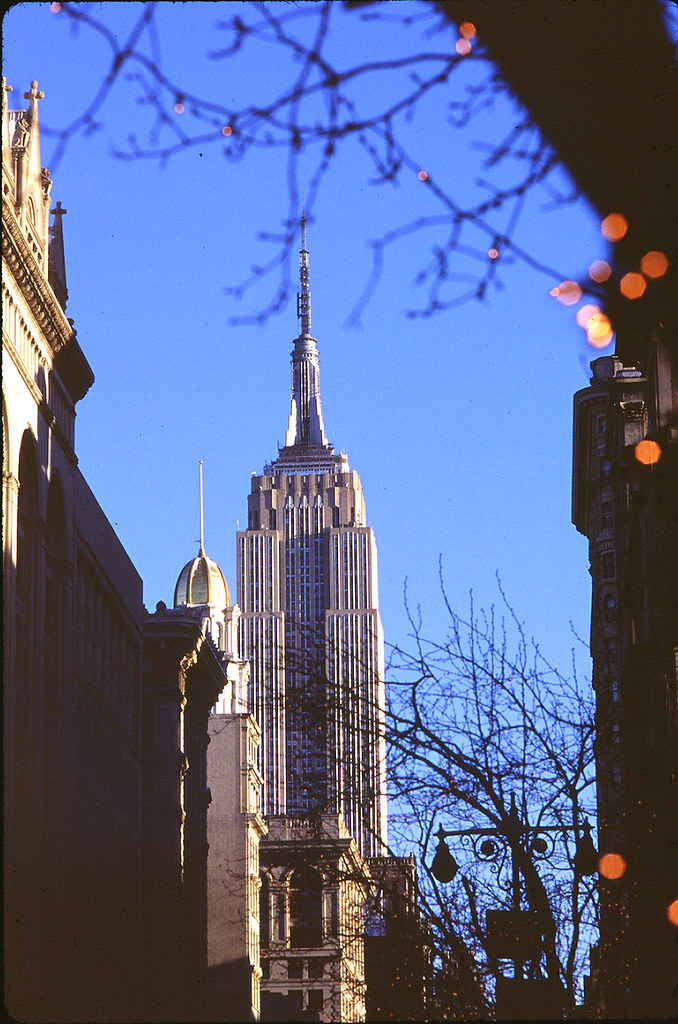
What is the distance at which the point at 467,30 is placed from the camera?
7.87 metres

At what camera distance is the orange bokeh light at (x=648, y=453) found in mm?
36062

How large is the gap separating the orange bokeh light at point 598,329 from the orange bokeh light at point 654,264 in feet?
4.11

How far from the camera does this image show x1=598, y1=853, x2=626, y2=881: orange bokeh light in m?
25.0

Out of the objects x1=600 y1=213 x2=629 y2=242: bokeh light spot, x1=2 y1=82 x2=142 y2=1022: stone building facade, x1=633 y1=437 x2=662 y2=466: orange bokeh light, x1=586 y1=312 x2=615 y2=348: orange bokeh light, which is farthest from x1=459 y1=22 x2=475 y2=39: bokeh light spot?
x1=633 y1=437 x2=662 y2=466: orange bokeh light

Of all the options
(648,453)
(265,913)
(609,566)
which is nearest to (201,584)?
(265,913)

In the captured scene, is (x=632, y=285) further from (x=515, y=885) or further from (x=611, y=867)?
(x=611, y=867)

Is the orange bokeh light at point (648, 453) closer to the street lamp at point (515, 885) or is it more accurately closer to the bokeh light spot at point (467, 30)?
the street lamp at point (515, 885)

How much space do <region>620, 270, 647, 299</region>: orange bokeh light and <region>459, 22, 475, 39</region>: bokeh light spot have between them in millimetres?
1420

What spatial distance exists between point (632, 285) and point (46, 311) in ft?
117

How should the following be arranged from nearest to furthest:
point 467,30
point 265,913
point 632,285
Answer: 1. point 467,30
2. point 632,285
3. point 265,913

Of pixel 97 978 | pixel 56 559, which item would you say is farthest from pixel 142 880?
pixel 56 559

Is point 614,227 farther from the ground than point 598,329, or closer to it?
closer to it

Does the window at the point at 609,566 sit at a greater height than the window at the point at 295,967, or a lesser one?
greater

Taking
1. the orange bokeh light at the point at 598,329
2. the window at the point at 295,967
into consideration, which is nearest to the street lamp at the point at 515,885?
the orange bokeh light at the point at 598,329
